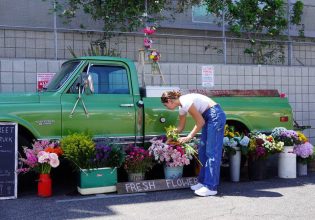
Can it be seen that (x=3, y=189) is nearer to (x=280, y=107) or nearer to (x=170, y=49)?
(x=280, y=107)

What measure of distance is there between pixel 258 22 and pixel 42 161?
8118mm

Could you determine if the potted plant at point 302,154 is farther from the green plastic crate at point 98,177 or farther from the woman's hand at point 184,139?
the green plastic crate at point 98,177

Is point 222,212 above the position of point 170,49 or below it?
below

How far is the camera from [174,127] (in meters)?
7.66

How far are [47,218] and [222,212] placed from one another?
2.18 meters

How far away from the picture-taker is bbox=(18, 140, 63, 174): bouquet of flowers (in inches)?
260

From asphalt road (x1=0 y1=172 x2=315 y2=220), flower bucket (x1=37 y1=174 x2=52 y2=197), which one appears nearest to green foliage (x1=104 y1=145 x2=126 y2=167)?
asphalt road (x1=0 y1=172 x2=315 y2=220)

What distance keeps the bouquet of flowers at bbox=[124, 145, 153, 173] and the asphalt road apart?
45 centimetres

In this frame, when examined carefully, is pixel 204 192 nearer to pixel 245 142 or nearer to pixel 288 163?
pixel 245 142

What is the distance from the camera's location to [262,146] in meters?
7.95

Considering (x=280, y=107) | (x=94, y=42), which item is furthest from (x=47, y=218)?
(x=94, y=42)

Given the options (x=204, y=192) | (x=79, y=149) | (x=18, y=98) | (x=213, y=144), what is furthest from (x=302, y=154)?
(x=18, y=98)

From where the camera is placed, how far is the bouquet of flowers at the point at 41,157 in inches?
260

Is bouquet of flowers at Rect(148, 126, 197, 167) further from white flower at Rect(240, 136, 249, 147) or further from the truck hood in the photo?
the truck hood
